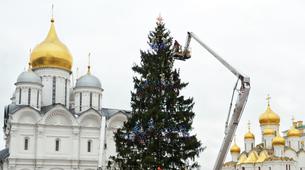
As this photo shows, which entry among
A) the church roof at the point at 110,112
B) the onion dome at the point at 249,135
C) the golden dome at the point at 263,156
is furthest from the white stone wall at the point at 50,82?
the onion dome at the point at 249,135

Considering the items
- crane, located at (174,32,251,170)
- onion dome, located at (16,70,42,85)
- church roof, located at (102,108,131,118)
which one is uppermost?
onion dome, located at (16,70,42,85)

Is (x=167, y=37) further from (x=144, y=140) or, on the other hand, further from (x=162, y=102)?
(x=144, y=140)

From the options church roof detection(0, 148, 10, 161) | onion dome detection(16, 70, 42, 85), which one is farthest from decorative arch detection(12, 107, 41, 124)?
onion dome detection(16, 70, 42, 85)

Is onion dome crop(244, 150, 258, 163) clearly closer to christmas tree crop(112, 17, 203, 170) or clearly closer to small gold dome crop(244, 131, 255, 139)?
small gold dome crop(244, 131, 255, 139)

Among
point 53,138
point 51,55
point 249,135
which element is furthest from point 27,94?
point 249,135

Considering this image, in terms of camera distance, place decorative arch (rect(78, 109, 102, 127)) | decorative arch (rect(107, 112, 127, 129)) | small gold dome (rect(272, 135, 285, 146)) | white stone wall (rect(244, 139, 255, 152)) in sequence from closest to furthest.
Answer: decorative arch (rect(78, 109, 102, 127)), decorative arch (rect(107, 112, 127, 129)), small gold dome (rect(272, 135, 285, 146)), white stone wall (rect(244, 139, 255, 152))

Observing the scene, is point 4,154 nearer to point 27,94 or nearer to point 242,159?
point 27,94

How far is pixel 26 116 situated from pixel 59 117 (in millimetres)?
2635

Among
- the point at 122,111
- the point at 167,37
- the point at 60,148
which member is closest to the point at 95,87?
the point at 122,111

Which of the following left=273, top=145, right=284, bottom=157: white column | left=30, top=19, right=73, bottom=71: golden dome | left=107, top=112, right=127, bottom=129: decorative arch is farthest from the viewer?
left=273, top=145, right=284, bottom=157: white column

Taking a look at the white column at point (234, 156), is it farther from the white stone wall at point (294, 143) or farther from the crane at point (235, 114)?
the crane at point (235, 114)

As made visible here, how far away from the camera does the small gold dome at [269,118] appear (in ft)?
201

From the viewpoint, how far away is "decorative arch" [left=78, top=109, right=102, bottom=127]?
1780 inches

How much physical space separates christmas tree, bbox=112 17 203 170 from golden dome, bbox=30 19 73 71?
24813 millimetres
